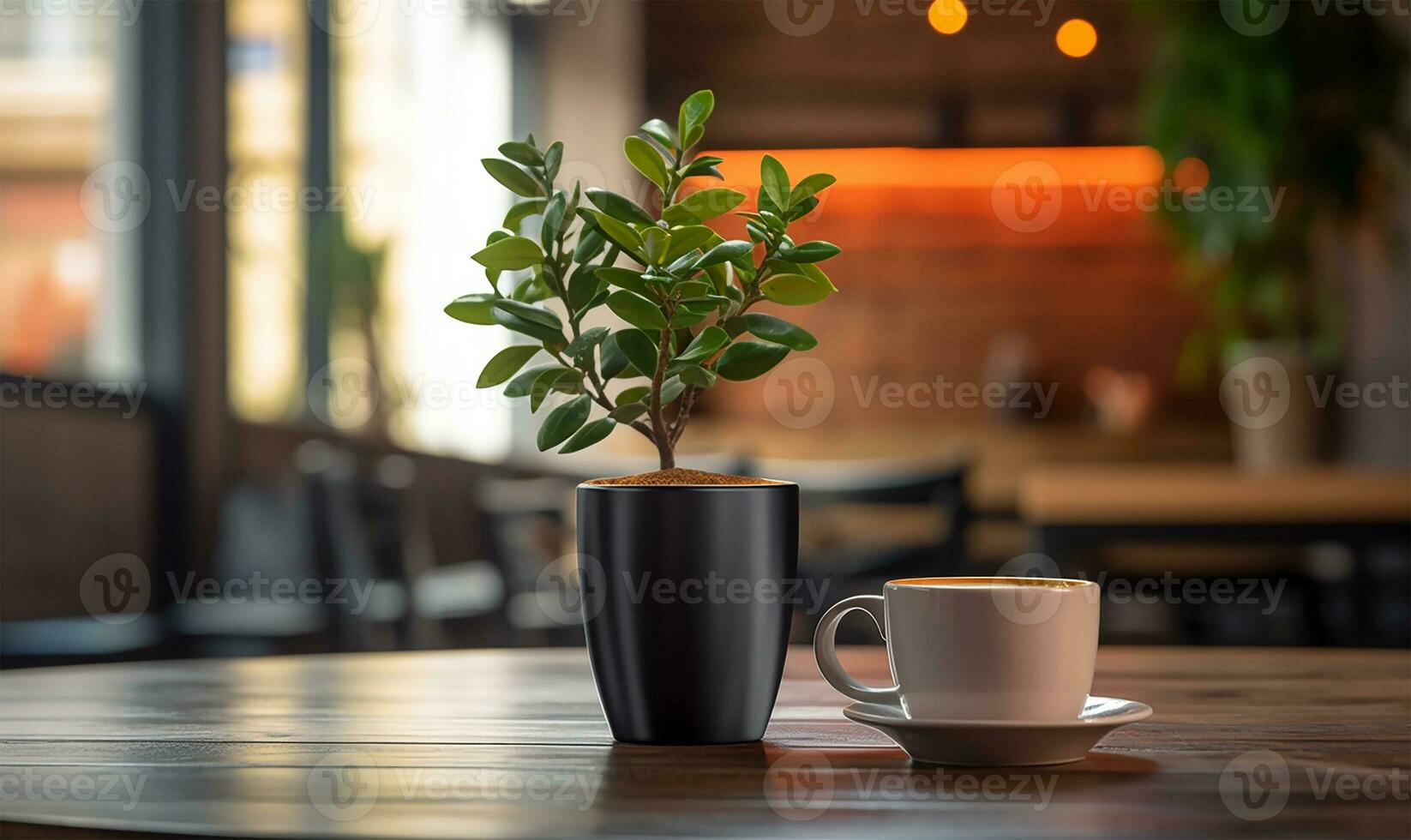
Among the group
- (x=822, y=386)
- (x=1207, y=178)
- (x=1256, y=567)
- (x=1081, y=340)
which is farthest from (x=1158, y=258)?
(x=1207, y=178)

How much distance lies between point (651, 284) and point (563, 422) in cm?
8

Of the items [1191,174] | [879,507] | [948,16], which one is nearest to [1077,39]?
[948,16]

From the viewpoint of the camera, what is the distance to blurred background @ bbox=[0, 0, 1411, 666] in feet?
9.57

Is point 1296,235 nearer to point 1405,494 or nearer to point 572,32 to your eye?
point 1405,494

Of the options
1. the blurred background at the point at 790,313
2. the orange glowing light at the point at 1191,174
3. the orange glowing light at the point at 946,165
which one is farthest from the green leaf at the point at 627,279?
the orange glowing light at the point at 946,165

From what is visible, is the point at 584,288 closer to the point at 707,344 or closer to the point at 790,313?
the point at 707,344

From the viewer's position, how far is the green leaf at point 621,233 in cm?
65

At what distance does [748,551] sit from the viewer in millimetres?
667

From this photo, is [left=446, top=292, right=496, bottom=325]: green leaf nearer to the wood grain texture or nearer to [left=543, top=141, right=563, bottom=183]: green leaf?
[left=543, top=141, right=563, bottom=183]: green leaf

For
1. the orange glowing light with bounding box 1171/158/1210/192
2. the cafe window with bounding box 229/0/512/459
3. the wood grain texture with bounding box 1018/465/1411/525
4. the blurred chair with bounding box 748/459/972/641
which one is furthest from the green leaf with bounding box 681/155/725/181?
the orange glowing light with bounding box 1171/158/1210/192

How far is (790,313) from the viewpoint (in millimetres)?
5621

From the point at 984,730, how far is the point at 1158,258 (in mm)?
5704

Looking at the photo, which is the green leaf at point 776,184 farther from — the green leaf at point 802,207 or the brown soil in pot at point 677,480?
the brown soil in pot at point 677,480

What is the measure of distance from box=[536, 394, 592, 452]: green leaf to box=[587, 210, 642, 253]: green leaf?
0.27 feet
